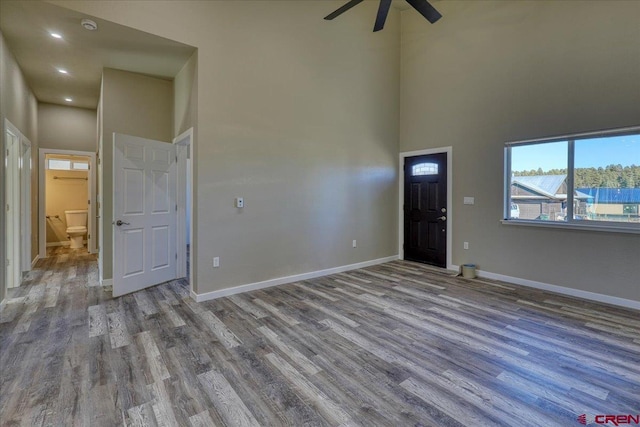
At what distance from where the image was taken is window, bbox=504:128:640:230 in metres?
3.59

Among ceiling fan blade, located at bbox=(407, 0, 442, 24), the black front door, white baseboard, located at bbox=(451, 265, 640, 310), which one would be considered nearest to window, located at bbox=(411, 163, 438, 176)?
the black front door

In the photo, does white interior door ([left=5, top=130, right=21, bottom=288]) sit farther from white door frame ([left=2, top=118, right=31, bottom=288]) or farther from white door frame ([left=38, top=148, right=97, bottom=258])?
white door frame ([left=38, top=148, right=97, bottom=258])

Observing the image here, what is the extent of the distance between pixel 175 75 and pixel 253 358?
4.12 meters

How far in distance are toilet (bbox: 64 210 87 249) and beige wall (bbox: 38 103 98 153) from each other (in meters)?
1.86

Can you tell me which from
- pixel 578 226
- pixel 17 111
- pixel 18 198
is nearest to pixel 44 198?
pixel 18 198

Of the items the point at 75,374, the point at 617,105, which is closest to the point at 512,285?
the point at 617,105

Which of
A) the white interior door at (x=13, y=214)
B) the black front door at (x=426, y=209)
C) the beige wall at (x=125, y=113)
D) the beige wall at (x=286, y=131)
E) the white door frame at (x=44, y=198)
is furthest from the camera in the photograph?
the white door frame at (x=44, y=198)

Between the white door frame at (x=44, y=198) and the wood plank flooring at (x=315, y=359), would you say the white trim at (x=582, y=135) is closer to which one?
the wood plank flooring at (x=315, y=359)

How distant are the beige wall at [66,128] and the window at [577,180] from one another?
780 cm

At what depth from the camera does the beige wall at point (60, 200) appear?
725 cm

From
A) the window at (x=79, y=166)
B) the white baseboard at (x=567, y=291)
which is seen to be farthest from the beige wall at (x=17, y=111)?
the white baseboard at (x=567, y=291)

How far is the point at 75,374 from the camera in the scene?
2.23 meters

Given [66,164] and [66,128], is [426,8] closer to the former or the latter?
[66,128]

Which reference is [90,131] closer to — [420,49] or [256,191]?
[256,191]
